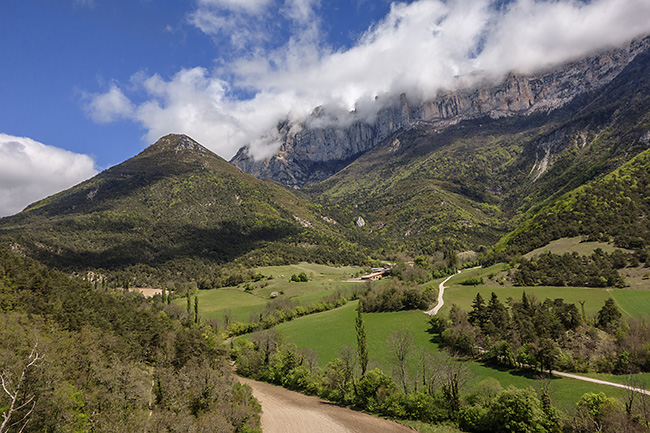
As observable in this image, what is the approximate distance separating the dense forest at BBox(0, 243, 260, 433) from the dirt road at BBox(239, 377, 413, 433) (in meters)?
5.15

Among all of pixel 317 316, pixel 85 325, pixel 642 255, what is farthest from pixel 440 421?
pixel 642 255

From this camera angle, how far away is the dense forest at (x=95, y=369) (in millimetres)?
25203

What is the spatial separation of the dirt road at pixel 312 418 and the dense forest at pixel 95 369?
16.9ft

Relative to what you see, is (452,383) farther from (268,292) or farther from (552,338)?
(268,292)

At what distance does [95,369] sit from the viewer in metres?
37.4

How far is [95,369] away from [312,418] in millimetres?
29091

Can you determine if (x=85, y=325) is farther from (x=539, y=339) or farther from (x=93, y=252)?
(x=93, y=252)

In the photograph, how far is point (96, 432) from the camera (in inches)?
1103

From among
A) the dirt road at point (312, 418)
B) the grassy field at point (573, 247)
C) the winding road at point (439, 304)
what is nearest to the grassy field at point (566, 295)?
the winding road at point (439, 304)

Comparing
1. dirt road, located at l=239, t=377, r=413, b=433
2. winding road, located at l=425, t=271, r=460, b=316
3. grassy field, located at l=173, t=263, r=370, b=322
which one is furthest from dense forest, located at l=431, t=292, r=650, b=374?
grassy field, located at l=173, t=263, r=370, b=322

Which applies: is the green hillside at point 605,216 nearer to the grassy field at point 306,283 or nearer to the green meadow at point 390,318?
the green meadow at point 390,318

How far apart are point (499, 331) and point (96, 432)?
6278 centimetres

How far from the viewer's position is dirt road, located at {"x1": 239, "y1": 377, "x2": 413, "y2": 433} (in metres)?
44.3

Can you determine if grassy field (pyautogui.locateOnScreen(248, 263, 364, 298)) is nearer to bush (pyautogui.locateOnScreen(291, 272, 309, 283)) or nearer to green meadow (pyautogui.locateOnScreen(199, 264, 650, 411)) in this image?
green meadow (pyautogui.locateOnScreen(199, 264, 650, 411))
